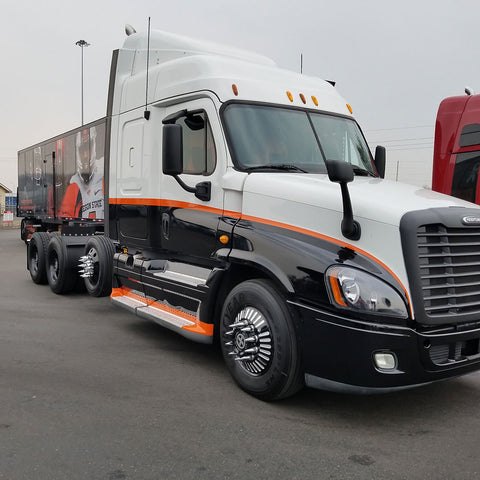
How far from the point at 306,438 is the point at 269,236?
1.53 meters

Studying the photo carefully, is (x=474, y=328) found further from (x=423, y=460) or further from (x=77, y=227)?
(x=77, y=227)

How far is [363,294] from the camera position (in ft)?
11.8

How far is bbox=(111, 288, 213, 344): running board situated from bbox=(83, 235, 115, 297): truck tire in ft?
1.48

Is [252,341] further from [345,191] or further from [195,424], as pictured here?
[345,191]

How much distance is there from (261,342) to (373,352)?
0.96 m

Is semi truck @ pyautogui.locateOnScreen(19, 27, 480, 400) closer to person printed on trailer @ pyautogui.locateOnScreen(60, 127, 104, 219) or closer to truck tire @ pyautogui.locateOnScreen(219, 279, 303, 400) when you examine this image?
truck tire @ pyautogui.locateOnScreen(219, 279, 303, 400)

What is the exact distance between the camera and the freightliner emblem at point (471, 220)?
389 centimetres

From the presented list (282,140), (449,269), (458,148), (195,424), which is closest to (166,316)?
(195,424)

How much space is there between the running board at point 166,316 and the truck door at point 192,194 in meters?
0.56

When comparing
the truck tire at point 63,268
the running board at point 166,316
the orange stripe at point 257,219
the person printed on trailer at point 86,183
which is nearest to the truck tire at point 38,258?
the truck tire at point 63,268

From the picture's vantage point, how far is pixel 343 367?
3680 mm

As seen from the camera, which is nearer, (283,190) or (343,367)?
(343,367)

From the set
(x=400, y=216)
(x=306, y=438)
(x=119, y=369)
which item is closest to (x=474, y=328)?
(x=400, y=216)

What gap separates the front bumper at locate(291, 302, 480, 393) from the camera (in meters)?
3.56
